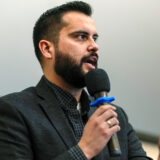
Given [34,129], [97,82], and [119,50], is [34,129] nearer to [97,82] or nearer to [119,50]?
[97,82]

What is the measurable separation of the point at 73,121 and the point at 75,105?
10cm

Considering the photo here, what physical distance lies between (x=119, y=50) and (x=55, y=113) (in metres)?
0.67

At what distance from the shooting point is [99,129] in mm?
848

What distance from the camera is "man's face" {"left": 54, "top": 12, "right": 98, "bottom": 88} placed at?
1.20 meters

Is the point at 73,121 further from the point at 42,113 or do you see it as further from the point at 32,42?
the point at 32,42

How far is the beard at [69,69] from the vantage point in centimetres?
120

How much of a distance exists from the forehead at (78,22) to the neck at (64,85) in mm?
220

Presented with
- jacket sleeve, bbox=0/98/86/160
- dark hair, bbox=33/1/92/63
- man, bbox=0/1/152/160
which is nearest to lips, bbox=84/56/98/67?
man, bbox=0/1/152/160

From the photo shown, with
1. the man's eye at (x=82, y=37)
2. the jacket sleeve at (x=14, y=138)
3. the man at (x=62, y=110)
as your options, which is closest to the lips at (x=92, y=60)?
the man at (x=62, y=110)

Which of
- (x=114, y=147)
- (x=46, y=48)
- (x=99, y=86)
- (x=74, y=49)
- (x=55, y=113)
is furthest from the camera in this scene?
(x=46, y=48)

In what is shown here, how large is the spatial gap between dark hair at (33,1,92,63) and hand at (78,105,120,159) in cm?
59

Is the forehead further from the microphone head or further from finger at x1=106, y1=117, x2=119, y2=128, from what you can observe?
finger at x1=106, y1=117, x2=119, y2=128

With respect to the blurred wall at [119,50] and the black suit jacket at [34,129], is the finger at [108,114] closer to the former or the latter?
the black suit jacket at [34,129]

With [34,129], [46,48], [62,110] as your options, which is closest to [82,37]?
[46,48]
